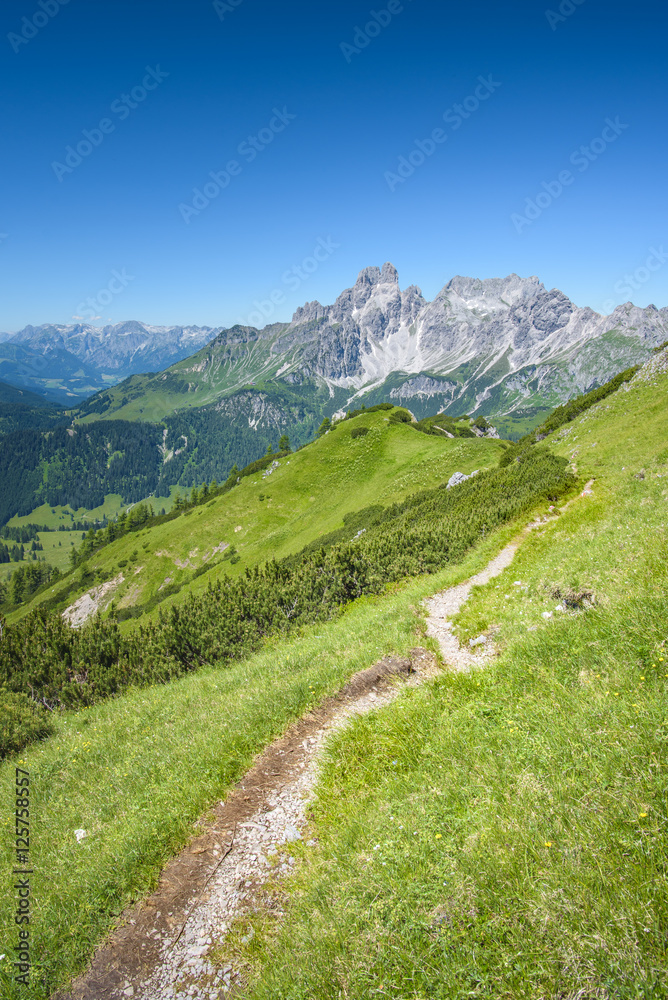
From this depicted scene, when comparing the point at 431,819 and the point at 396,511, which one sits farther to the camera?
the point at 396,511

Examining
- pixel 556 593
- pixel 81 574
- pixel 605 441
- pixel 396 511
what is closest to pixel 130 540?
pixel 81 574

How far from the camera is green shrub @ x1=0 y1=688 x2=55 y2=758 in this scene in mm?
13422

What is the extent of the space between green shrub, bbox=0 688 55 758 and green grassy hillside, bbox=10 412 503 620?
4465 centimetres

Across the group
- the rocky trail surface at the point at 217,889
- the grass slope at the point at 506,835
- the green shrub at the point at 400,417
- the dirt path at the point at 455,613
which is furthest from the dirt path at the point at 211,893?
the green shrub at the point at 400,417

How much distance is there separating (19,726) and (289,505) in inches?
2789

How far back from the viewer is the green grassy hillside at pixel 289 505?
204 ft

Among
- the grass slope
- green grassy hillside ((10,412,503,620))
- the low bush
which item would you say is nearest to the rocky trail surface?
the grass slope

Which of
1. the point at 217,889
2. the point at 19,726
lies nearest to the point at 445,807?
the point at 217,889

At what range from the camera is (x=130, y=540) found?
117250 mm

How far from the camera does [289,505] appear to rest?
277 ft

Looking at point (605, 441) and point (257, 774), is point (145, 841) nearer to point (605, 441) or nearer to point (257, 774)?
point (257, 774)

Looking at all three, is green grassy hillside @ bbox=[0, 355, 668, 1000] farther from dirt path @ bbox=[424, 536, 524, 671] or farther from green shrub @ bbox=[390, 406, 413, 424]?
green shrub @ bbox=[390, 406, 413, 424]

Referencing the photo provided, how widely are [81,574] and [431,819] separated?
12938cm

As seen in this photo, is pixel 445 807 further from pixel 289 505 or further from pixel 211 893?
pixel 289 505
